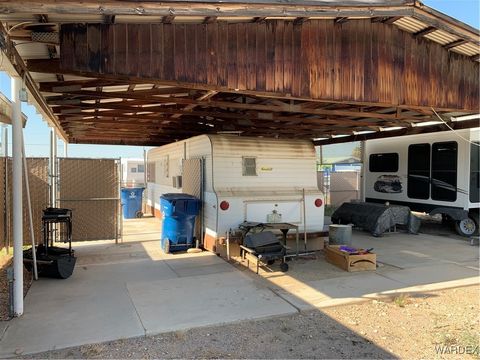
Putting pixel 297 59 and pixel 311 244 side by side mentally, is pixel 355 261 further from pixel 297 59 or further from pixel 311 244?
pixel 297 59

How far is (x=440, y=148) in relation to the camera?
36.5ft

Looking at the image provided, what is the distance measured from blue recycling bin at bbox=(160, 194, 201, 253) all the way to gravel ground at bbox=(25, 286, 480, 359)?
160 inches

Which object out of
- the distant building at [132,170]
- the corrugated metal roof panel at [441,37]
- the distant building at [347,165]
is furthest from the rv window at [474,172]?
the distant building at [132,170]

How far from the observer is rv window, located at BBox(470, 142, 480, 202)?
33.9ft

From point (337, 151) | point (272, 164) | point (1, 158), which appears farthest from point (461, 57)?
point (337, 151)

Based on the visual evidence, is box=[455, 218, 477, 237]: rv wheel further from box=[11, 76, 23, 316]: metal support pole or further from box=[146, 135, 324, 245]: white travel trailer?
box=[11, 76, 23, 316]: metal support pole

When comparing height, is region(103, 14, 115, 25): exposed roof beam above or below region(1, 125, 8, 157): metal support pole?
above

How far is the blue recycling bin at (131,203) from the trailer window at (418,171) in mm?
9372

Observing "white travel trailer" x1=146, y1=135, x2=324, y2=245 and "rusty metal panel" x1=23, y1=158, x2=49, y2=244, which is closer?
"rusty metal panel" x1=23, y1=158, x2=49, y2=244

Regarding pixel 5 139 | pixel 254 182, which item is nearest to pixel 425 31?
pixel 254 182

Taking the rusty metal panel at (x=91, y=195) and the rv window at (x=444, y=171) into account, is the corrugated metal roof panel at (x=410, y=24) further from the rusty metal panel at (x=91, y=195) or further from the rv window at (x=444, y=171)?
the rusty metal panel at (x=91, y=195)

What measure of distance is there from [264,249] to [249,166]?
7.68ft

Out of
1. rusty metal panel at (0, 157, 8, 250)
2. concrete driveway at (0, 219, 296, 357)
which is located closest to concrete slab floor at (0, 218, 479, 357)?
concrete driveway at (0, 219, 296, 357)

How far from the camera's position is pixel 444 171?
10969 millimetres
